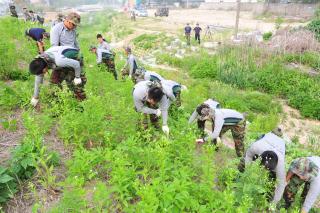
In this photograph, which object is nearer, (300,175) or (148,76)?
(300,175)

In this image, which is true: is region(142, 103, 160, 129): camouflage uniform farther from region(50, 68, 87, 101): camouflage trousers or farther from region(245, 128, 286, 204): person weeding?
region(245, 128, 286, 204): person weeding

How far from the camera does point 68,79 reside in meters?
5.81

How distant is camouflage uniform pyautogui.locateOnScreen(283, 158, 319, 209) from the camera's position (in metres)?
4.27

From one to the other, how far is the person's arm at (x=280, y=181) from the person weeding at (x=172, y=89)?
7.09ft

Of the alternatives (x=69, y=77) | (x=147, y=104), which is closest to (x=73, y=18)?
(x=69, y=77)

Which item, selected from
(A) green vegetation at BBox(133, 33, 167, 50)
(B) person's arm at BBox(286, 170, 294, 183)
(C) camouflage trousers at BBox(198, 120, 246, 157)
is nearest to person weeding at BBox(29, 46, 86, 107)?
(C) camouflage trousers at BBox(198, 120, 246, 157)

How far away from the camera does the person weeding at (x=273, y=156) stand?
14.1 ft

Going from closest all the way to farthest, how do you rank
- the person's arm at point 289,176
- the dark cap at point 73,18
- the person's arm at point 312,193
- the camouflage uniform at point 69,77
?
the person's arm at point 312,193
the person's arm at point 289,176
the camouflage uniform at point 69,77
the dark cap at point 73,18

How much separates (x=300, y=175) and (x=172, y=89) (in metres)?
3.14

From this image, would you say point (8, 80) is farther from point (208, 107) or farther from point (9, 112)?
point (208, 107)

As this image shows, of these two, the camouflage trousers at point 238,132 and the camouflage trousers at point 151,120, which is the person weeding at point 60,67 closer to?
the camouflage trousers at point 151,120

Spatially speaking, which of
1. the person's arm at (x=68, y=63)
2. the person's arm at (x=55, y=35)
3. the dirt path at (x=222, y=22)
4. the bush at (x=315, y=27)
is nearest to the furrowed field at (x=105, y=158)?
the person's arm at (x=68, y=63)

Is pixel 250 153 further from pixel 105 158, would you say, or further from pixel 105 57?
pixel 105 57

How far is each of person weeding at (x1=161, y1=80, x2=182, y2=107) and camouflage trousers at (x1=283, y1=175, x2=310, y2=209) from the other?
95.6 inches
